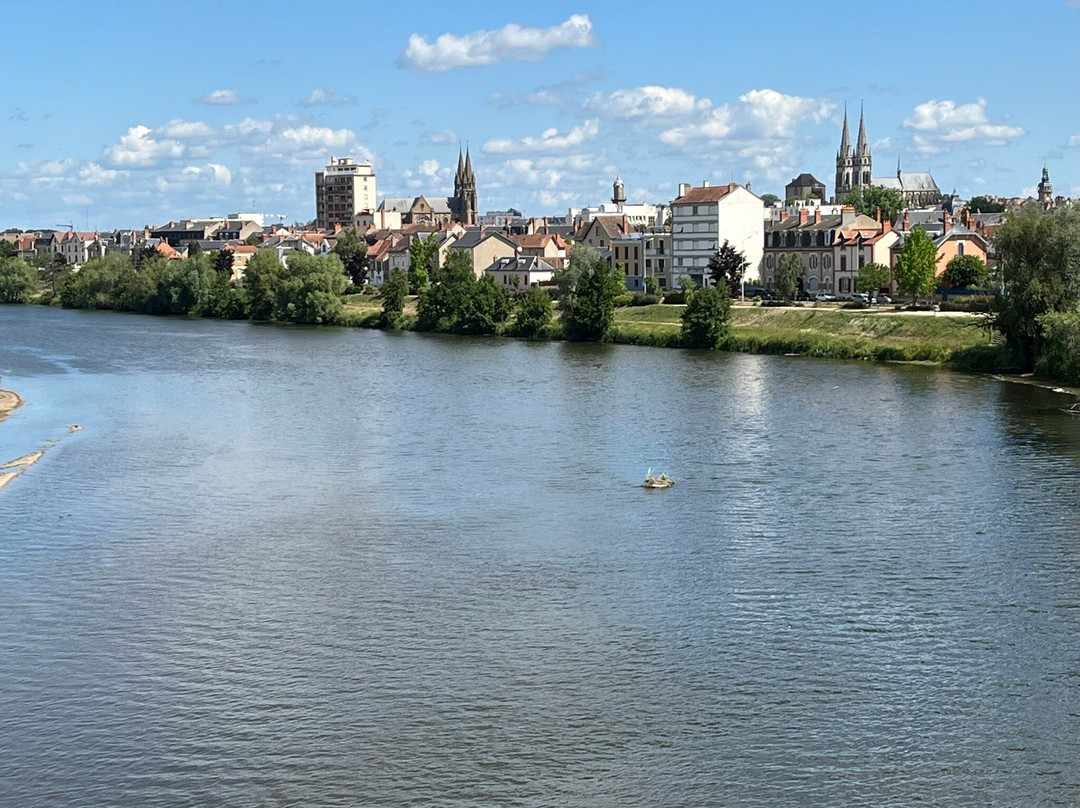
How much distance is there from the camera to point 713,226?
8306cm

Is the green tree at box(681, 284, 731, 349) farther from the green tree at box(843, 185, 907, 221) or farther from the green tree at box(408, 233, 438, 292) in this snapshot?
the green tree at box(843, 185, 907, 221)

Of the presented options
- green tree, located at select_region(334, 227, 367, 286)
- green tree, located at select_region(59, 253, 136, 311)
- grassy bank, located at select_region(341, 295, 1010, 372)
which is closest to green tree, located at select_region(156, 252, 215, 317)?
green tree, located at select_region(59, 253, 136, 311)

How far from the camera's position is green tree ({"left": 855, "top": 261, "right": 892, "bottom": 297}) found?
234 ft

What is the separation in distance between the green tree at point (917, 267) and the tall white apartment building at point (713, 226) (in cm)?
1790

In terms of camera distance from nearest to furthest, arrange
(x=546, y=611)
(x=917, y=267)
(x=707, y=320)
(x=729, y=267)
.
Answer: (x=546, y=611) < (x=707, y=320) < (x=917, y=267) < (x=729, y=267)

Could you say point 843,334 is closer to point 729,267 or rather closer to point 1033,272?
point 1033,272

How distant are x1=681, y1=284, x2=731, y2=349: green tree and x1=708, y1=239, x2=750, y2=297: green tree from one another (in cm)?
1415

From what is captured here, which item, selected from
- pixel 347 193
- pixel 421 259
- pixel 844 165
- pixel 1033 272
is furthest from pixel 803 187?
pixel 1033 272

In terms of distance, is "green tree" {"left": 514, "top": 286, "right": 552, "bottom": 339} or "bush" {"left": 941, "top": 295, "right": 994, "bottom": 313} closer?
"bush" {"left": 941, "top": 295, "right": 994, "bottom": 313}

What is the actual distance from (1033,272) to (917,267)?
57.5 ft

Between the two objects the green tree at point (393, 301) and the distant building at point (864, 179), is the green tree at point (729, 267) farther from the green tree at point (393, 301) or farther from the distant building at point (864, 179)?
the distant building at point (864, 179)

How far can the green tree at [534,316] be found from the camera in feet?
232

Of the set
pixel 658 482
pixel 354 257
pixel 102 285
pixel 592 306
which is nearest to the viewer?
pixel 658 482

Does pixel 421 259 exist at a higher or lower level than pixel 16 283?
higher
